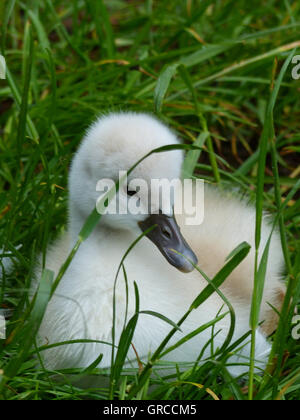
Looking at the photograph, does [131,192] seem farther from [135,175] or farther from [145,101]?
[145,101]

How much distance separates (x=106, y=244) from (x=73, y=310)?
0.67 ft

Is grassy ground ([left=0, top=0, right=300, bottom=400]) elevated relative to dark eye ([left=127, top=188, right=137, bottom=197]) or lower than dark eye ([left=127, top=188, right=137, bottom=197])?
elevated

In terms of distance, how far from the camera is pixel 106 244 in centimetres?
189

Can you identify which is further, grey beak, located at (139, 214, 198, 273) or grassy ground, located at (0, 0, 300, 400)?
grassy ground, located at (0, 0, 300, 400)

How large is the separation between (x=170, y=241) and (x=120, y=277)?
0.56ft

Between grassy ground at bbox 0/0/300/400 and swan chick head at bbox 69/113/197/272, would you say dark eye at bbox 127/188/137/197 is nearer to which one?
swan chick head at bbox 69/113/197/272

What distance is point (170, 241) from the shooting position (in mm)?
1799

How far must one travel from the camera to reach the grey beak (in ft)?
5.82

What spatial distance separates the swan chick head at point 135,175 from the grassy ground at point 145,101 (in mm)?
92

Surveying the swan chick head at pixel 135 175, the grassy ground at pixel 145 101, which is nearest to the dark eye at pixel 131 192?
the swan chick head at pixel 135 175

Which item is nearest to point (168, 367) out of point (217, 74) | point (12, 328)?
point (12, 328)

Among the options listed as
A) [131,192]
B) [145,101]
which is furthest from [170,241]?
[145,101]

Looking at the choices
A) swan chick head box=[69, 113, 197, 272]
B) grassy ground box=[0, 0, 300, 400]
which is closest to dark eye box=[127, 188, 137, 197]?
swan chick head box=[69, 113, 197, 272]

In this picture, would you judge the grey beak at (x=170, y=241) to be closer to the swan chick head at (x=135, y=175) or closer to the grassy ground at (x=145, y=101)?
the swan chick head at (x=135, y=175)
